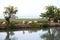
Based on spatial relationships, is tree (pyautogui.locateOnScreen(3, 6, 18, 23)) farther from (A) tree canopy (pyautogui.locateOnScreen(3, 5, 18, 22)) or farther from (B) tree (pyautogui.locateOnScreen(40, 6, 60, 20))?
(B) tree (pyautogui.locateOnScreen(40, 6, 60, 20))

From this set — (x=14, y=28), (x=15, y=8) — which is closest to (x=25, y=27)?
(x=14, y=28)

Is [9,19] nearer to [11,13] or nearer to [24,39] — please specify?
[11,13]

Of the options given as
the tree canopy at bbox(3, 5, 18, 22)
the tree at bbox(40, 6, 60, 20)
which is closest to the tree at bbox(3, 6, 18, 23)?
the tree canopy at bbox(3, 5, 18, 22)

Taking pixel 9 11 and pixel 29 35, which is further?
pixel 9 11

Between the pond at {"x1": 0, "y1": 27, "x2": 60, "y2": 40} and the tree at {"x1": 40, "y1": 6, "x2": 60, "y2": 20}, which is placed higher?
the tree at {"x1": 40, "y1": 6, "x2": 60, "y2": 20}

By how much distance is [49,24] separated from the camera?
2614cm

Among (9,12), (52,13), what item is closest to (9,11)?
(9,12)

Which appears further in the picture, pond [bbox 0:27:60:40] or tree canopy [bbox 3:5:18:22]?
tree canopy [bbox 3:5:18:22]

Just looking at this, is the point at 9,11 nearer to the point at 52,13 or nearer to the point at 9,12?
the point at 9,12

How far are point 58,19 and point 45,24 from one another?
469 centimetres

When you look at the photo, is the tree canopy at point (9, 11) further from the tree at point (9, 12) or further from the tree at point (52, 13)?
the tree at point (52, 13)

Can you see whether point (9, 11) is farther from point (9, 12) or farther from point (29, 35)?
point (29, 35)

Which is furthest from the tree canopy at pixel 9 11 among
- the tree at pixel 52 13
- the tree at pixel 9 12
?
the tree at pixel 52 13

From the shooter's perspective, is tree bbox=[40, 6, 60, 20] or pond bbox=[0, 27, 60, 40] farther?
tree bbox=[40, 6, 60, 20]
